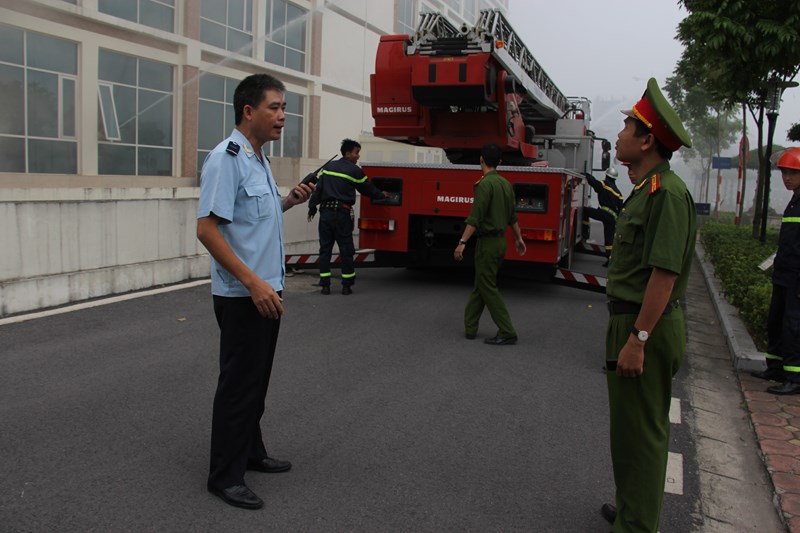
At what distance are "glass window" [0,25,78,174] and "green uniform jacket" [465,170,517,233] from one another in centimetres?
1257

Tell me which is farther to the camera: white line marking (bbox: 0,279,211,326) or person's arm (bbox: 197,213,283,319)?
white line marking (bbox: 0,279,211,326)

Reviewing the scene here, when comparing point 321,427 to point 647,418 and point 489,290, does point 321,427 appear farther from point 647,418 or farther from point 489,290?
point 489,290

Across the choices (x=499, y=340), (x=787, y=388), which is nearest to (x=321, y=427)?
(x=499, y=340)

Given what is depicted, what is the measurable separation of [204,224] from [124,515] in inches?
54.7

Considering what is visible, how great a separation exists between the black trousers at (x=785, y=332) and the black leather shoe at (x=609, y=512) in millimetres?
2996

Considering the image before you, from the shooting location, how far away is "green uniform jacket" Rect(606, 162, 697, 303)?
9.52ft

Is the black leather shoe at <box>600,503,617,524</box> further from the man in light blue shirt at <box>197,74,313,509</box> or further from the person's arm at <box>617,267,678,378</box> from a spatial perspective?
the man in light blue shirt at <box>197,74,313,509</box>

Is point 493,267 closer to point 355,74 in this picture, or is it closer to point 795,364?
point 795,364

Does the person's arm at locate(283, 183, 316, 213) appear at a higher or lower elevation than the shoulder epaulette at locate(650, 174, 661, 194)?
lower

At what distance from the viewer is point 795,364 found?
571 cm

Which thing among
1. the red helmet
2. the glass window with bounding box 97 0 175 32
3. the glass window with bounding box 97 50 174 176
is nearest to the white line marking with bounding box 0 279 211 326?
the red helmet

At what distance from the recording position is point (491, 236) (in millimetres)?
7102

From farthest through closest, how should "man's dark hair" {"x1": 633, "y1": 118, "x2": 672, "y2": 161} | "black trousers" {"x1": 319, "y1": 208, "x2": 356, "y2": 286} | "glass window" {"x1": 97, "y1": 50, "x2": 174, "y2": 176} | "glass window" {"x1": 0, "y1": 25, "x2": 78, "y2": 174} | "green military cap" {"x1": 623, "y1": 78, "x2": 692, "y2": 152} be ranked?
"glass window" {"x1": 97, "y1": 50, "x2": 174, "y2": 176}, "glass window" {"x1": 0, "y1": 25, "x2": 78, "y2": 174}, "black trousers" {"x1": 319, "y1": 208, "x2": 356, "y2": 286}, "man's dark hair" {"x1": 633, "y1": 118, "x2": 672, "y2": 161}, "green military cap" {"x1": 623, "y1": 78, "x2": 692, "y2": 152}

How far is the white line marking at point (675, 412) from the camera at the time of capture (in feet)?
16.8
